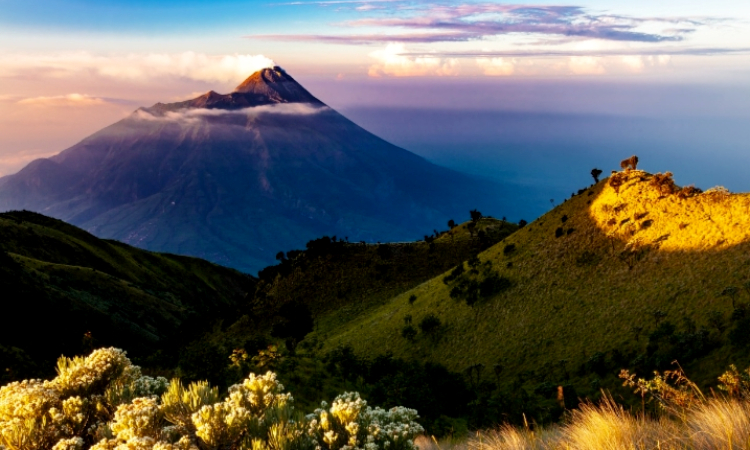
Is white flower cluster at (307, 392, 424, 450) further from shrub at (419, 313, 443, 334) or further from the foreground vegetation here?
shrub at (419, 313, 443, 334)

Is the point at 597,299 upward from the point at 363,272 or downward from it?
upward

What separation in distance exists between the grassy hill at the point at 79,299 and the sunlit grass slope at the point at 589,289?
3683 centimetres

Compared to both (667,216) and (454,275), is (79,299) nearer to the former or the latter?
(454,275)

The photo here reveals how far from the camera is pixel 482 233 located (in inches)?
4594

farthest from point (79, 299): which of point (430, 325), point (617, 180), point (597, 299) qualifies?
point (617, 180)

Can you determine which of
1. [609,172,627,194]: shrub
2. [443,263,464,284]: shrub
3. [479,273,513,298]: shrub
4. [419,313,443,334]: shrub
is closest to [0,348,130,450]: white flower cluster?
[419,313,443,334]: shrub

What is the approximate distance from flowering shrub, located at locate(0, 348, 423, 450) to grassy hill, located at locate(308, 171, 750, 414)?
40973mm

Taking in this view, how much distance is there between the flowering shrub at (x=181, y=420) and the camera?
9070 mm

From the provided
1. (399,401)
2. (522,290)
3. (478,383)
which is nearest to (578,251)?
(522,290)

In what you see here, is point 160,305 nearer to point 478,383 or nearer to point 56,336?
point 56,336

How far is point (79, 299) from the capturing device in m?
97.9

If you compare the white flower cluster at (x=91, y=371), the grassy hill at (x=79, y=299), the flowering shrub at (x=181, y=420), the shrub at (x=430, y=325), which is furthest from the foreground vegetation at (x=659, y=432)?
the shrub at (x=430, y=325)

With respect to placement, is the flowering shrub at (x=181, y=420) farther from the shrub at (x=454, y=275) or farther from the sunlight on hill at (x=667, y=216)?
the shrub at (x=454, y=275)

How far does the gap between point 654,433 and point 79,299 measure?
105068 millimetres
